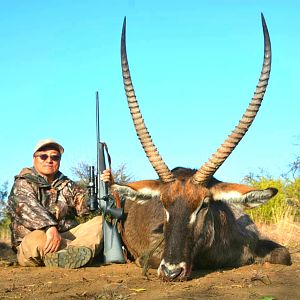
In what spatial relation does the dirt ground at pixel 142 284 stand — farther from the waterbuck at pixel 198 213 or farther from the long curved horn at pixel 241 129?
the long curved horn at pixel 241 129

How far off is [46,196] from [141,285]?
258 cm

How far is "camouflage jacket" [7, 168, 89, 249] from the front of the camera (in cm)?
707

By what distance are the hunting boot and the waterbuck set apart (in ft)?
2.01

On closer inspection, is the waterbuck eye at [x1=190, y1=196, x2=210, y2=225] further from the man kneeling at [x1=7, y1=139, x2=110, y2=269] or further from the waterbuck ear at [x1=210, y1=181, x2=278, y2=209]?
the man kneeling at [x1=7, y1=139, x2=110, y2=269]

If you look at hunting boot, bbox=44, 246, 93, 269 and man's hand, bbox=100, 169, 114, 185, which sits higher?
man's hand, bbox=100, 169, 114, 185

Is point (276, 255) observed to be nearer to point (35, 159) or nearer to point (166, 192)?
point (166, 192)

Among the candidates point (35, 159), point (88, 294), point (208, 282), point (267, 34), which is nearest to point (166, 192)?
point (208, 282)

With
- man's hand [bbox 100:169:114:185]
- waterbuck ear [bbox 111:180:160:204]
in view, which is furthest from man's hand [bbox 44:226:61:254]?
waterbuck ear [bbox 111:180:160:204]

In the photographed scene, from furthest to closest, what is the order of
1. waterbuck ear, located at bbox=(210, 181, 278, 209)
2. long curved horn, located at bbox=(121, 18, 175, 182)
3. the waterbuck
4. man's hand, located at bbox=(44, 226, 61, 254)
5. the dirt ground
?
man's hand, located at bbox=(44, 226, 61, 254) → long curved horn, located at bbox=(121, 18, 175, 182) → waterbuck ear, located at bbox=(210, 181, 278, 209) → the waterbuck → the dirt ground

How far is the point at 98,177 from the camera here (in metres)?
7.46

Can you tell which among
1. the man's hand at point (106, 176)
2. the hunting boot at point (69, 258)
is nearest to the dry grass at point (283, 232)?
the man's hand at point (106, 176)

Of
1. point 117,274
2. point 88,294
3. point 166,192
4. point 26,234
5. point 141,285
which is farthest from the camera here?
point 26,234

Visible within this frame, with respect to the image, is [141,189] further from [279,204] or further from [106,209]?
[279,204]

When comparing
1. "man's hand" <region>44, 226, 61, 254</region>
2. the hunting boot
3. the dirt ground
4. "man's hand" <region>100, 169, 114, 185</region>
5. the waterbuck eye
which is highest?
"man's hand" <region>100, 169, 114, 185</region>
